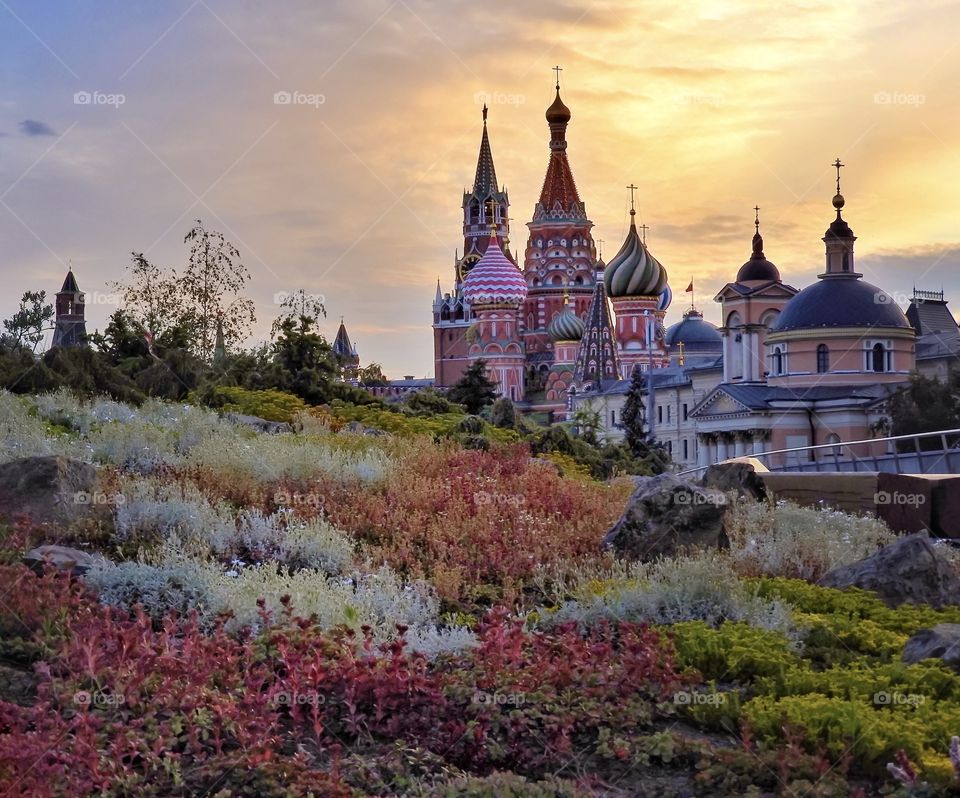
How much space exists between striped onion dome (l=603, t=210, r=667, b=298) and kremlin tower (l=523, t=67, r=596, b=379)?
11.2 metres

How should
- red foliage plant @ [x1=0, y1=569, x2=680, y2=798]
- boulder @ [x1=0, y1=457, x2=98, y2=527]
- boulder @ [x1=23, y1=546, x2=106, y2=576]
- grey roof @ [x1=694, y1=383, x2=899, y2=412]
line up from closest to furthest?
red foliage plant @ [x1=0, y1=569, x2=680, y2=798] < boulder @ [x1=23, y1=546, x2=106, y2=576] < boulder @ [x1=0, y1=457, x2=98, y2=527] < grey roof @ [x1=694, y1=383, x2=899, y2=412]

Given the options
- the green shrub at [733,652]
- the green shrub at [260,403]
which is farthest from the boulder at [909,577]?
the green shrub at [260,403]

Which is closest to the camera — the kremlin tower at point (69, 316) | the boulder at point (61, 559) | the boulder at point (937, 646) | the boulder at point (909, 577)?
the boulder at point (937, 646)

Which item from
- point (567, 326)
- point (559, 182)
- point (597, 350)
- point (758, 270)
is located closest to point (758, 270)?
point (758, 270)

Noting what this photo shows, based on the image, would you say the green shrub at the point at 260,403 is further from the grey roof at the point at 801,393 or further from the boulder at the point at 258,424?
the grey roof at the point at 801,393

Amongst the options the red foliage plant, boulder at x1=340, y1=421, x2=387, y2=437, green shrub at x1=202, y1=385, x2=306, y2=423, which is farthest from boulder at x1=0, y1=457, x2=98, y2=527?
green shrub at x1=202, y1=385, x2=306, y2=423

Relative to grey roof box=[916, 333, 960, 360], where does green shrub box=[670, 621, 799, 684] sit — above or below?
below

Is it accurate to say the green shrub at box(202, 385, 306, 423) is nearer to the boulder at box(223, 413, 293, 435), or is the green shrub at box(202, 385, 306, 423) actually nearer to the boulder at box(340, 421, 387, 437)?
the boulder at box(223, 413, 293, 435)

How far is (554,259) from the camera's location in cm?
11362

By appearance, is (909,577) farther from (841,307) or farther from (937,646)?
(841,307)

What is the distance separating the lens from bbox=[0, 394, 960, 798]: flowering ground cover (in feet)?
15.8

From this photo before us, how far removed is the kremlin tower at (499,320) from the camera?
10506 cm

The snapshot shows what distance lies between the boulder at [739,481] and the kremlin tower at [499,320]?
91.5 metres

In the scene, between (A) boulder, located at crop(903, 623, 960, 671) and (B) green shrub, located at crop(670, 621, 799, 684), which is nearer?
(A) boulder, located at crop(903, 623, 960, 671)
